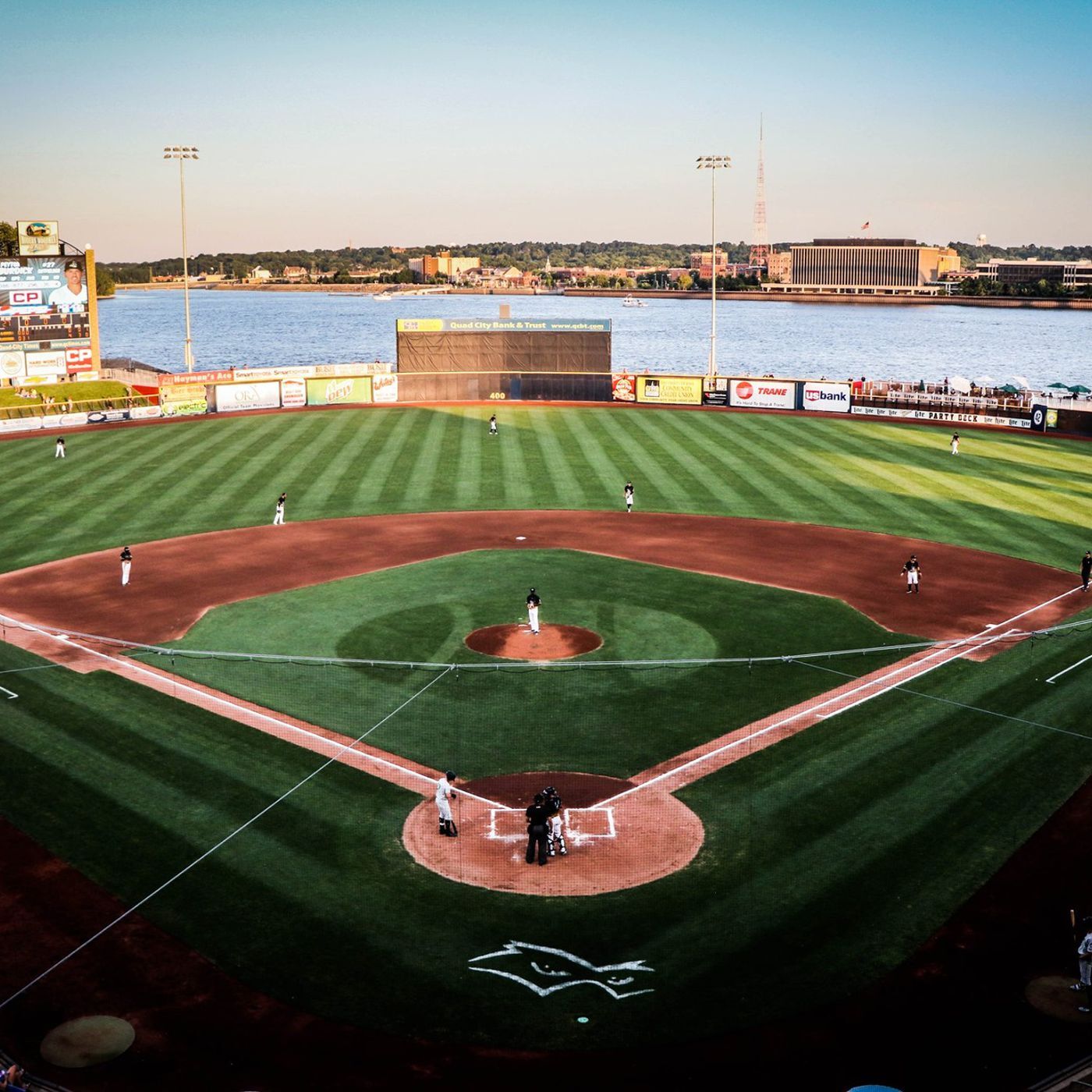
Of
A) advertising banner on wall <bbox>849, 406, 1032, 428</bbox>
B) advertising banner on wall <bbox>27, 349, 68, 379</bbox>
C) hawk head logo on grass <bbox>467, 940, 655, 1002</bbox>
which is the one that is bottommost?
hawk head logo on grass <bbox>467, 940, 655, 1002</bbox>

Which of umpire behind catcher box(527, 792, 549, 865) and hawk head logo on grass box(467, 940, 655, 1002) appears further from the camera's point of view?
umpire behind catcher box(527, 792, 549, 865)

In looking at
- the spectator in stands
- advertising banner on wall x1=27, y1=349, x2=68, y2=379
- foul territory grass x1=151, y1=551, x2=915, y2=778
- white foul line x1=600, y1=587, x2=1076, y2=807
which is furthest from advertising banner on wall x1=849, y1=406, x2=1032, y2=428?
the spectator in stands

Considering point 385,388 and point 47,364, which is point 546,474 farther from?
point 47,364

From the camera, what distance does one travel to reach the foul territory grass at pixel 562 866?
14.2m

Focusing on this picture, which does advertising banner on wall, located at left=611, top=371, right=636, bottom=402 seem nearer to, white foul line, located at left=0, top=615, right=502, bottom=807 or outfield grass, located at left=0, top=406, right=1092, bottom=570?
outfield grass, located at left=0, top=406, right=1092, bottom=570

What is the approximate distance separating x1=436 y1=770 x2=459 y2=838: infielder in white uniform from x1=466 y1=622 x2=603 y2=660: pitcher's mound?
8043mm

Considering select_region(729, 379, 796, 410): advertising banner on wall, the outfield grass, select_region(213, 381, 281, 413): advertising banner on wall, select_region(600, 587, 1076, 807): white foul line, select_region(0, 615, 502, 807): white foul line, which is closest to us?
select_region(600, 587, 1076, 807): white foul line

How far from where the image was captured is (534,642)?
1077 inches

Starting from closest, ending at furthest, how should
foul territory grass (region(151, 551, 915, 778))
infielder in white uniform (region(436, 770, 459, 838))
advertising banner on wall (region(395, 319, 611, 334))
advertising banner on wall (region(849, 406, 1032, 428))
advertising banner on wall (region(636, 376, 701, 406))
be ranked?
infielder in white uniform (region(436, 770, 459, 838)), foul territory grass (region(151, 551, 915, 778)), advertising banner on wall (region(849, 406, 1032, 428)), advertising banner on wall (region(636, 376, 701, 406)), advertising banner on wall (region(395, 319, 611, 334))

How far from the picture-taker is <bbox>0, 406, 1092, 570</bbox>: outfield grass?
4084 centimetres

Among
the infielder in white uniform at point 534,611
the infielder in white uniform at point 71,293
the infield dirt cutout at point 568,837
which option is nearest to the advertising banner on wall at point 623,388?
the infielder in white uniform at point 71,293

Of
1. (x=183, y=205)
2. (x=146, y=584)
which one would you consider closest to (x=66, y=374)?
(x=183, y=205)

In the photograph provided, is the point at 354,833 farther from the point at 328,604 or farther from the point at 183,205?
the point at 183,205

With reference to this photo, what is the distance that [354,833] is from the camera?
18375mm
